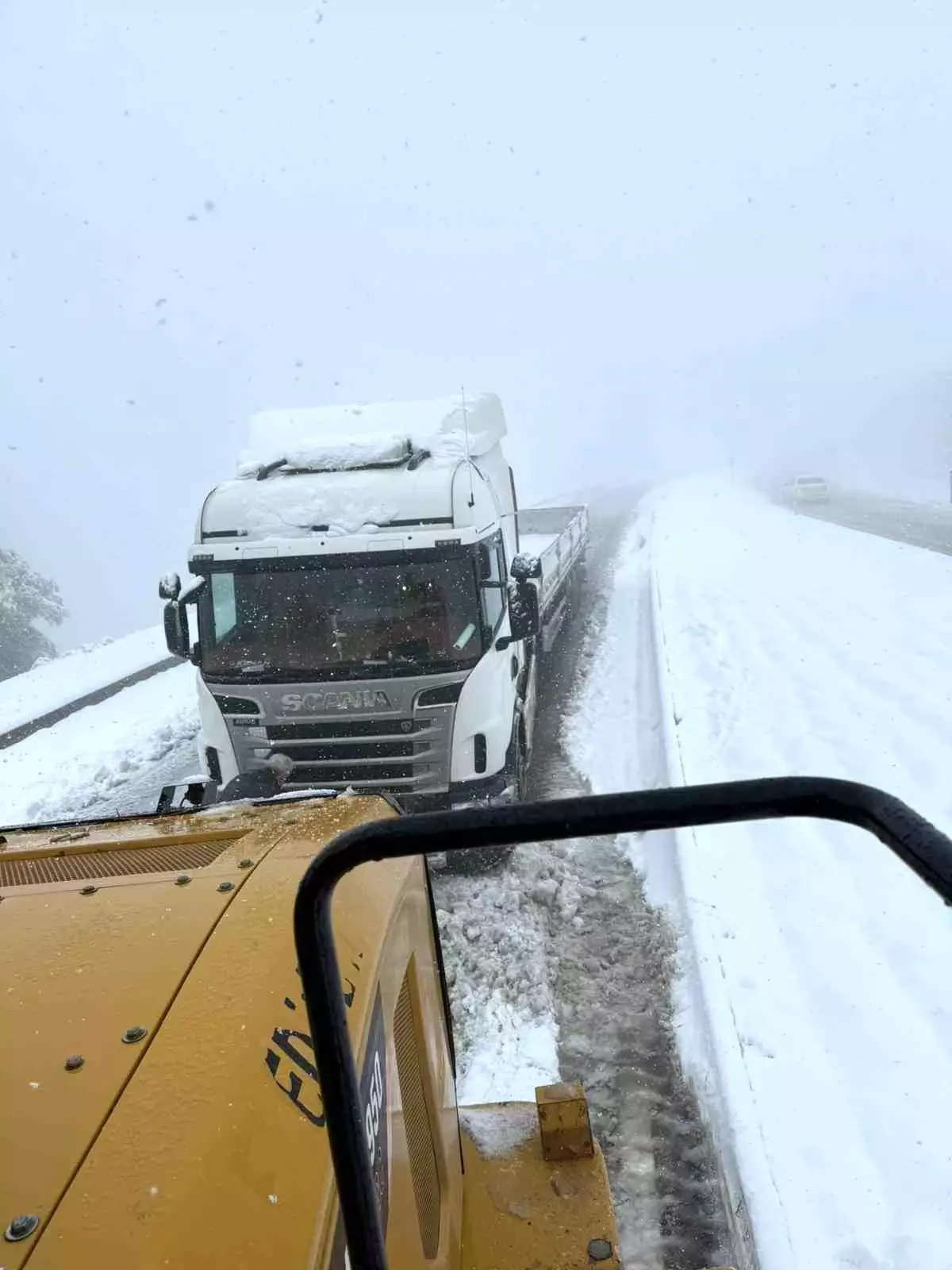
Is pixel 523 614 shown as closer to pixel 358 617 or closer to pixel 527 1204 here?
pixel 358 617

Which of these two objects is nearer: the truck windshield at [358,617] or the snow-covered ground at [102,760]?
the truck windshield at [358,617]

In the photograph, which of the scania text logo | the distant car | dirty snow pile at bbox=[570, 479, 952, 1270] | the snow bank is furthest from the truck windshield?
the distant car

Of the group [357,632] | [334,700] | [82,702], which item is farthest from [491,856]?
[82,702]

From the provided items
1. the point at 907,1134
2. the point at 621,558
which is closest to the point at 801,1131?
the point at 907,1134

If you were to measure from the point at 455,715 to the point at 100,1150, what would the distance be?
5190 mm

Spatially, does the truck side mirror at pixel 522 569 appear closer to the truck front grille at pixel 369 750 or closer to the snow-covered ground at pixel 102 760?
the truck front grille at pixel 369 750

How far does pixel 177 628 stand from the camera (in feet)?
22.2

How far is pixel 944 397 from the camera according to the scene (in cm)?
7250

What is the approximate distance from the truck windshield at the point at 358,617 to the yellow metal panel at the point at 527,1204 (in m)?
3.69

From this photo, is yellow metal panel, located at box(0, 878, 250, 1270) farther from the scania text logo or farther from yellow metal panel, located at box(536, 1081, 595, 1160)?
the scania text logo

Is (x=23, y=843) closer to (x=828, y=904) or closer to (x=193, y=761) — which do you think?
(x=828, y=904)

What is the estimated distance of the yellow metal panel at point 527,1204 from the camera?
97.7 inches

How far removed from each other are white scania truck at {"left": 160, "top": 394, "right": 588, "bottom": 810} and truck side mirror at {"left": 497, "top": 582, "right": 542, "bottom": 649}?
0.01 metres

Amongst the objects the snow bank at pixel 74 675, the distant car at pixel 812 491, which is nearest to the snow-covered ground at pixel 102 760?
the snow bank at pixel 74 675
